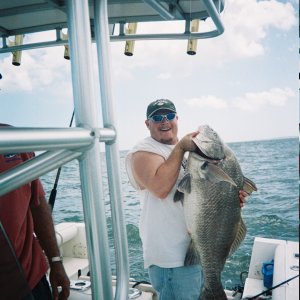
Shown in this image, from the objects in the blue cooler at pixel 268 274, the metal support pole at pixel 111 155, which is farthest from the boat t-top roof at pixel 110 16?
the blue cooler at pixel 268 274

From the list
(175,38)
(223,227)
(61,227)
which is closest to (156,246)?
(223,227)

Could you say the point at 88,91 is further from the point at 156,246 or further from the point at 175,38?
the point at 156,246

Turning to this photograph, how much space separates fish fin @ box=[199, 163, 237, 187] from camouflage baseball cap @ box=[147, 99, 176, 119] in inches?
24.0

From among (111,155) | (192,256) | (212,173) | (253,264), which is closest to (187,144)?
(212,173)

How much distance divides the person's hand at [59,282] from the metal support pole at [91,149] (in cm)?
144

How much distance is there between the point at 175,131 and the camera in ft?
8.82

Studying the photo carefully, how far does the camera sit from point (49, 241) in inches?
84.0

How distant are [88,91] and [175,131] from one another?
6.51 feet

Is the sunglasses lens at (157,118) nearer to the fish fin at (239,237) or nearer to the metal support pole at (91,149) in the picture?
the fish fin at (239,237)

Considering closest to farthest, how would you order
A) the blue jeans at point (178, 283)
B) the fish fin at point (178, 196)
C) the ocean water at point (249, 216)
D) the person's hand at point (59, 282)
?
1. the person's hand at point (59, 282)
2. the fish fin at point (178, 196)
3. the blue jeans at point (178, 283)
4. the ocean water at point (249, 216)

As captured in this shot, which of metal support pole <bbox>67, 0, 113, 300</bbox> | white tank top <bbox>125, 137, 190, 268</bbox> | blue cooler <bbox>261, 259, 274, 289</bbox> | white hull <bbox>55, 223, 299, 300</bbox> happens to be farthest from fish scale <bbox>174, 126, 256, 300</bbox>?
blue cooler <bbox>261, 259, 274, 289</bbox>

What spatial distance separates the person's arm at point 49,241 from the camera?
81.2 inches

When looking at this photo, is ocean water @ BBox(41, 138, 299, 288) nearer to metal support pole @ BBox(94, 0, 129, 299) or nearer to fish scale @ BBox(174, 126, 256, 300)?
fish scale @ BBox(174, 126, 256, 300)

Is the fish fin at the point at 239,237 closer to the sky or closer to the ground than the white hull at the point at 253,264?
closer to the sky
